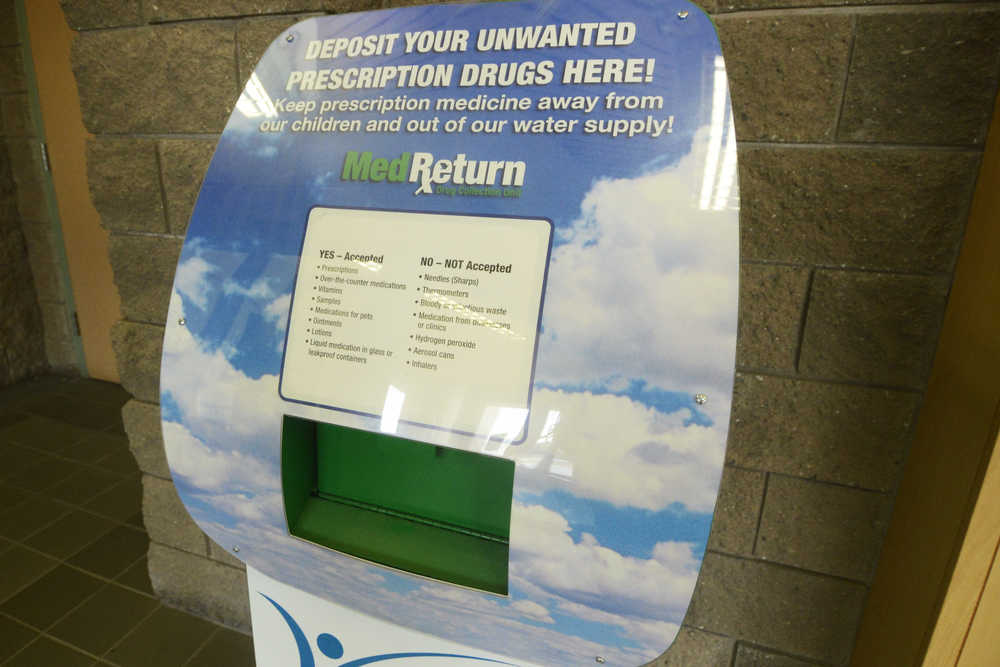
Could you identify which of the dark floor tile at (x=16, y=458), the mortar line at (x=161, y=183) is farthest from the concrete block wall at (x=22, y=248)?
the mortar line at (x=161, y=183)

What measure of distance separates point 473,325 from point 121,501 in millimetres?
2294

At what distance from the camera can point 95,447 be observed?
8.63ft

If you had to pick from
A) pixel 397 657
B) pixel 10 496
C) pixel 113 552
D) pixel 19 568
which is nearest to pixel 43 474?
pixel 10 496

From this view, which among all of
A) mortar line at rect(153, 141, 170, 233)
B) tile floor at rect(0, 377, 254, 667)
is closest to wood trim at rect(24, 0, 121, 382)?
tile floor at rect(0, 377, 254, 667)

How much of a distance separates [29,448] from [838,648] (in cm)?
329

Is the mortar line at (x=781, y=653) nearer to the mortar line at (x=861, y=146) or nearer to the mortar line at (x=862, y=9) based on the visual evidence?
the mortar line at (x=861, y=146)

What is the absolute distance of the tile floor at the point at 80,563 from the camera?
1.55 metres

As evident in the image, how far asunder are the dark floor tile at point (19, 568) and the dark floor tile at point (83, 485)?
31 centimetres

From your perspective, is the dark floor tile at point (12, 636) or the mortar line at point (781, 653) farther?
the dark floor tile at point (12, 636)

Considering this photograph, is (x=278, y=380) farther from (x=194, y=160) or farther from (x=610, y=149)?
(x=194, y=160)

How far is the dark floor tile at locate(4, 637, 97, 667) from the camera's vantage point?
1487mm

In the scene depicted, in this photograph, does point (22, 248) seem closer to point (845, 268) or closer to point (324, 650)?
point (324, 650)

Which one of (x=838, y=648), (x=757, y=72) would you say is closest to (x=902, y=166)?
(x=757, y=72)

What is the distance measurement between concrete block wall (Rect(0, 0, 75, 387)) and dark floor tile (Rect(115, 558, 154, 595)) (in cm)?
228
